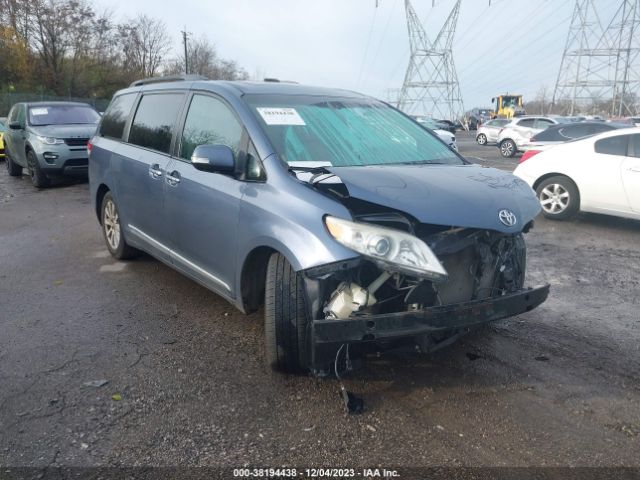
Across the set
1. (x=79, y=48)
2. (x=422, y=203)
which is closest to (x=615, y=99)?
(x=79, y=48)

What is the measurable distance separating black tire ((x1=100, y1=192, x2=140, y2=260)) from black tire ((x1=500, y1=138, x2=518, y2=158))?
1972 centimetres

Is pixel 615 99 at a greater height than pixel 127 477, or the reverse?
pixel 615 99

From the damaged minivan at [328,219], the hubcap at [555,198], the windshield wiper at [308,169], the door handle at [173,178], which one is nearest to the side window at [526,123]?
the hubcap at [555,198]

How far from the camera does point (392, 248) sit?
2797 mm

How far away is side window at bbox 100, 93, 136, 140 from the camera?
216 inches

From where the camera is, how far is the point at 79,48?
4166cm

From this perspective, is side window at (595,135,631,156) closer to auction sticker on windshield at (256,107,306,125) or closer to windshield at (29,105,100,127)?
auction sticker on windshield at (256,107,306,125)

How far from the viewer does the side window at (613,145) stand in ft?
24.9

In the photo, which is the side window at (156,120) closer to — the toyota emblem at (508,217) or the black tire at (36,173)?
the toyota emblem at (508,217)

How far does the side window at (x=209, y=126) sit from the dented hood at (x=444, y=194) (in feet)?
2.74

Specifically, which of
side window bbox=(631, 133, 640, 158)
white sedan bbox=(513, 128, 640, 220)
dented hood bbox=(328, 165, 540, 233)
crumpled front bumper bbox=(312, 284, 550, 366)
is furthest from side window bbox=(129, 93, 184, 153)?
side window bbox=(631, 133, 640, 158)

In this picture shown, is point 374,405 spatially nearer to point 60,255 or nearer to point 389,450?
point 389,450

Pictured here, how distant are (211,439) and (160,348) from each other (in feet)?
4.06

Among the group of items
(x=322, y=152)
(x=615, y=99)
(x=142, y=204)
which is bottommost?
(x=142, y=204)
